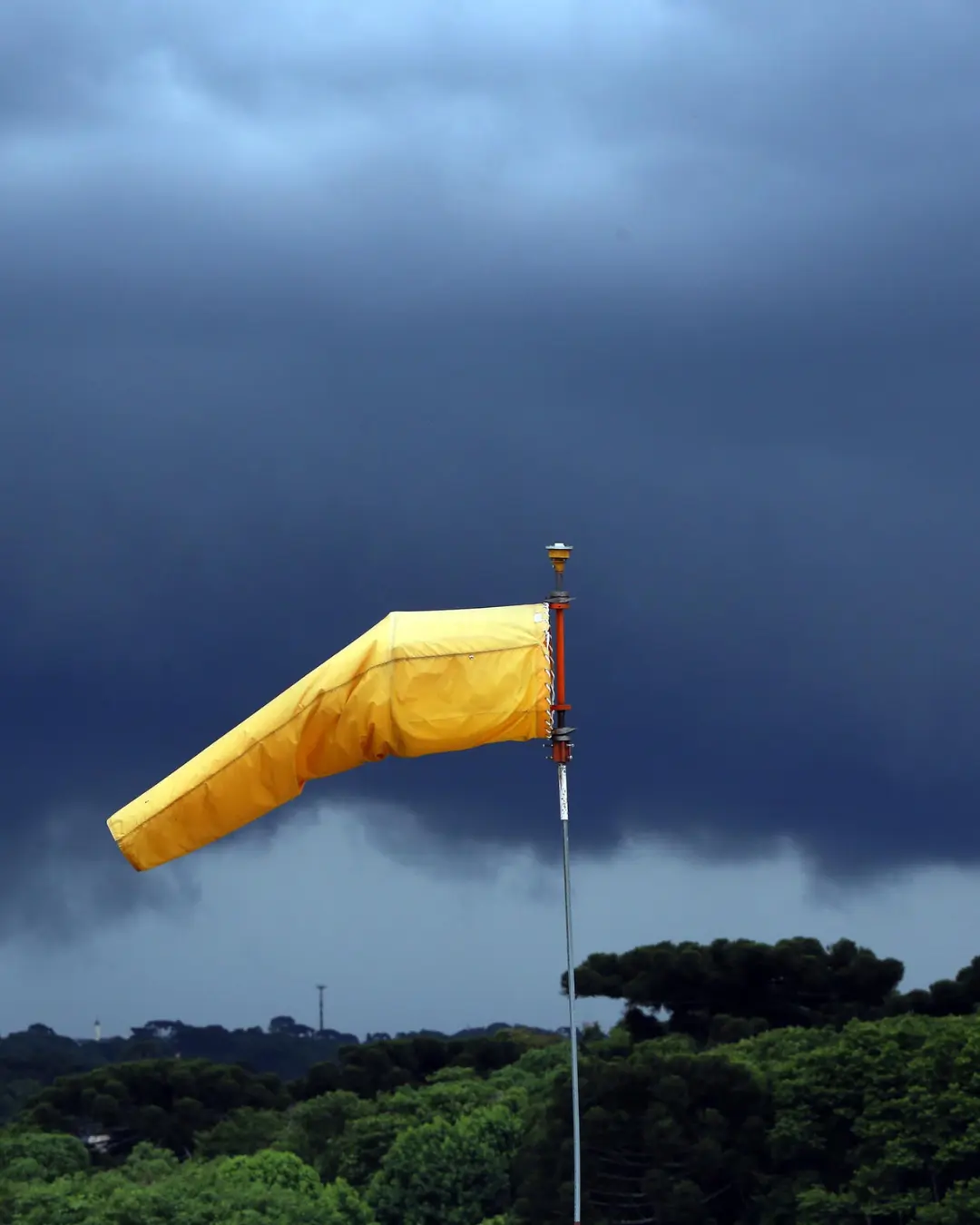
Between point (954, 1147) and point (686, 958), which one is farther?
point (686, 958)

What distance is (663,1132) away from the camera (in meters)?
59.0

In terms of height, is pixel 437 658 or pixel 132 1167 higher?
pixel 437 658

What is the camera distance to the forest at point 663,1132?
55531mm

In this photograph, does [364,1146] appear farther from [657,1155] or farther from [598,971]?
[598,971]

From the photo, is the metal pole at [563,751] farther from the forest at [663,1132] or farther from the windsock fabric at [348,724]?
the forest at [663,1132]

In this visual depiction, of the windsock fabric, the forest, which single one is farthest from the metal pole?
the forest

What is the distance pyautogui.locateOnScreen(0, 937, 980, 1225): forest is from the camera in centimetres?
5553

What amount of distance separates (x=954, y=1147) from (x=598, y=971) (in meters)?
38.2

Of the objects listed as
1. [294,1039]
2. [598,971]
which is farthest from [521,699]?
[294,1039]

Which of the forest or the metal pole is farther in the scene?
the forest

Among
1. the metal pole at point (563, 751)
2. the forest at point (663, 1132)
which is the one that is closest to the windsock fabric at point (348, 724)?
the metal pole at point (563, 751)

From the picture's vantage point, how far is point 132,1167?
81125 millimetres

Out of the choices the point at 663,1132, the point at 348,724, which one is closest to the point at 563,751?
the point at 348,724

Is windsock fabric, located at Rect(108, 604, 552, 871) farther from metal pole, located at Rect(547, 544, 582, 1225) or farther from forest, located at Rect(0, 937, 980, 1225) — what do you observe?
forest, located at Rect(0, 937, 980, 1225)
